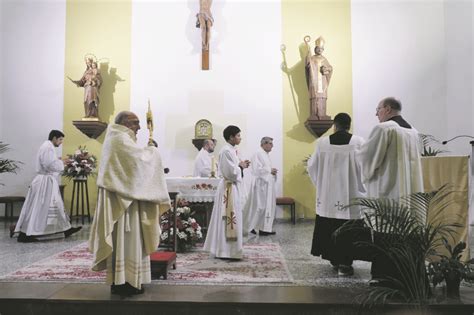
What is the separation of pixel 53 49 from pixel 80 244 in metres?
5.36

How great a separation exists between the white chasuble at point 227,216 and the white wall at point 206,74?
4142 millimetres

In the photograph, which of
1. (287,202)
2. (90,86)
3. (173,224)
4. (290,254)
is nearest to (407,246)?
(290,254)

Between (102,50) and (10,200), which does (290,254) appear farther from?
(102,50)

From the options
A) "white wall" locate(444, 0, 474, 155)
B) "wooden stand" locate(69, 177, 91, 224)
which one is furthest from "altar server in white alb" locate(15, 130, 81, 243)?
"white wall" locate(444, 0, 474, 155)

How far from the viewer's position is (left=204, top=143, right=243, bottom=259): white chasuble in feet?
16.8

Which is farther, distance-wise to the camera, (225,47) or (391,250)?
(225,47)

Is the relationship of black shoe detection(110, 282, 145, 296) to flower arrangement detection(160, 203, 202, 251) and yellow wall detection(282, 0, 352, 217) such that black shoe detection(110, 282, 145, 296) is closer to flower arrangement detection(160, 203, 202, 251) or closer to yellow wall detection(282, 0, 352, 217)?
flower arrangement detection(160, 203, 202, 251)

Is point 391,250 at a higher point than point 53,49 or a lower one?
lower

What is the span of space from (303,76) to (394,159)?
603 centimetres

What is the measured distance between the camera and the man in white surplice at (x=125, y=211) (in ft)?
10.8

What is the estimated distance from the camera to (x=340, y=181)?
4.54 meters

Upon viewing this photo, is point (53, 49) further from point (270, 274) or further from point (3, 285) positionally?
point (270, 274)

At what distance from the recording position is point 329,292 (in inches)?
142

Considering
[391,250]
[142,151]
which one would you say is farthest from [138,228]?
[391,250]
